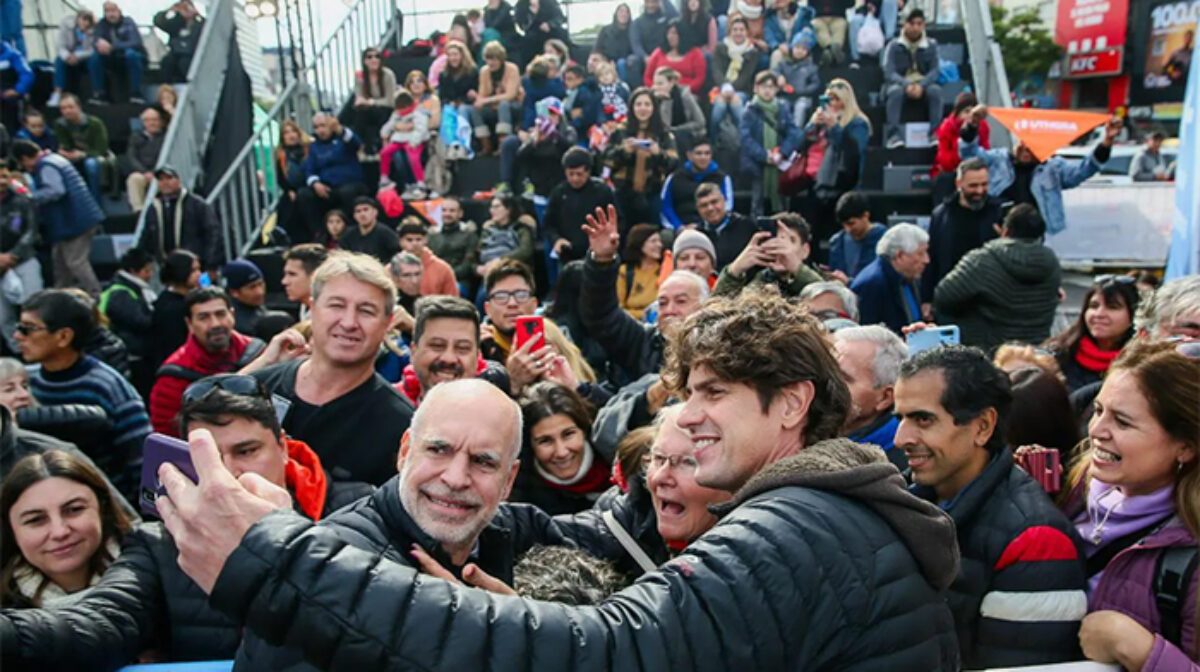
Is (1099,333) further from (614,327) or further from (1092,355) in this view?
(614,327)

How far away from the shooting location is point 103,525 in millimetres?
2891

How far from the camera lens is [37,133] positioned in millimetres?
11078

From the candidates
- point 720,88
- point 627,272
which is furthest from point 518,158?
point 627,272

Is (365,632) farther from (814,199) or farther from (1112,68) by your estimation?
(1112,68)

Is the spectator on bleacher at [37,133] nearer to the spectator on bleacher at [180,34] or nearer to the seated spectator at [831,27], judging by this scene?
the spectator on bleacher at [180,34]

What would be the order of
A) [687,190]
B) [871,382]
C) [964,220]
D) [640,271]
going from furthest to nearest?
[687,190] → [964,220] → [640,271] → [871,382]

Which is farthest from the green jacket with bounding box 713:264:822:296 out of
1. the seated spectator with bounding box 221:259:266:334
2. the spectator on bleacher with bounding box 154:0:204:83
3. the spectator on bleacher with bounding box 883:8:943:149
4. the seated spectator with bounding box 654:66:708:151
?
the spectator on bleacher with bounding box 154:0:204:83

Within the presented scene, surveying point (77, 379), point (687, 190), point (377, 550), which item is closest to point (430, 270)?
point (687, 190)

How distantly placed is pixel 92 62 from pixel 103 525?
39.8 ft

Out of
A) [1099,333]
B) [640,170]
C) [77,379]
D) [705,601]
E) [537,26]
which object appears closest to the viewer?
→ [705,601]

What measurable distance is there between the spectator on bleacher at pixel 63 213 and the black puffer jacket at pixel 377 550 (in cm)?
864

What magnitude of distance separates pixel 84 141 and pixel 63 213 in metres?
2.47

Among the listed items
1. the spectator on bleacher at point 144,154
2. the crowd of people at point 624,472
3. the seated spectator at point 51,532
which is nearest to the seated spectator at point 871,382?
the crowd of people at point 624,472

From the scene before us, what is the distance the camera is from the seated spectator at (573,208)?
27.6ft
